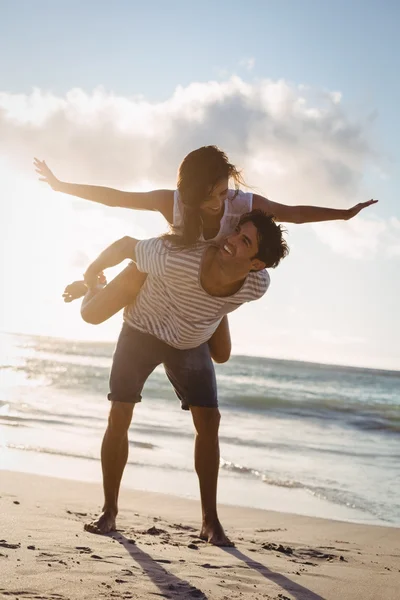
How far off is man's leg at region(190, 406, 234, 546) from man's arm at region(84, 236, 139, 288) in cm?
99

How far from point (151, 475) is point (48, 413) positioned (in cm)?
550

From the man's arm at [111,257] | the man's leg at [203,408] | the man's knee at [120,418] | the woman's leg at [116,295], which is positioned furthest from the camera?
the man's knee at [120,418]

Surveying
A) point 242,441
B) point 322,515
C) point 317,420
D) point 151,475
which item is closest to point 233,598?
point 322,515

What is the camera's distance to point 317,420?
1745 centimetres

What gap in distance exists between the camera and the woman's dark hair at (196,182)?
382cm

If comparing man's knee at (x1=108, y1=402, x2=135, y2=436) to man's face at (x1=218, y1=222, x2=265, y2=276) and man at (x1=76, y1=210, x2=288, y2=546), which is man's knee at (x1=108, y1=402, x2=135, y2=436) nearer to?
man at (x1=76, y1=210, x2=288, y2=546)

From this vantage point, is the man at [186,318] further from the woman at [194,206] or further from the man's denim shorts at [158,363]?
the woman at [194,206]

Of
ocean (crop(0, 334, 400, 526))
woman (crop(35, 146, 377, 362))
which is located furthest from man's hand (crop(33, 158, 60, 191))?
ocean (crop(0, 334, 400, 526))

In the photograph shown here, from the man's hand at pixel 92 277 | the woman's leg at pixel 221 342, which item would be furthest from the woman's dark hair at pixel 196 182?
the woman's leg at pixel 221 342

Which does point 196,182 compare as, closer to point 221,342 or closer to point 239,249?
point 239,249

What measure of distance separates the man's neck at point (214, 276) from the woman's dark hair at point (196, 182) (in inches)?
5.0

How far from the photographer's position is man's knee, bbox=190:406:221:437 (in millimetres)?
4434

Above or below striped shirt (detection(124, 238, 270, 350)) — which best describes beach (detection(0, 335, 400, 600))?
below

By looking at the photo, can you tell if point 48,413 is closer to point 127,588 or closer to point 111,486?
point 111,486
